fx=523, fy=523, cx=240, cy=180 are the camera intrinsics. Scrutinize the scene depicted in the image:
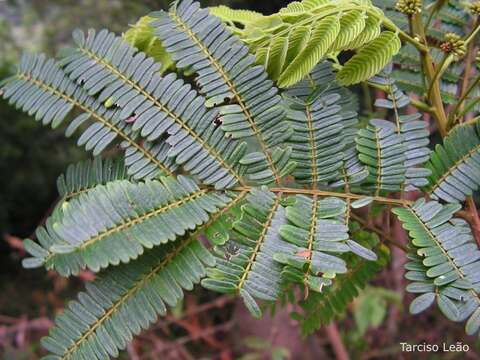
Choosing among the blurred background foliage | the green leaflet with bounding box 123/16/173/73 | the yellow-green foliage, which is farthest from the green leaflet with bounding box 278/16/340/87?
the blurred background foliage

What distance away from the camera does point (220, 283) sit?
0.54 metres

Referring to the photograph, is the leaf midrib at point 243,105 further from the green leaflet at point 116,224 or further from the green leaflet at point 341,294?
the green leaflet at point 341,294

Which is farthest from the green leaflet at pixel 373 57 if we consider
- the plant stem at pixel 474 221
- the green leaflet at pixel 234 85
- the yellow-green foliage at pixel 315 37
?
the plant stem at pixel 474 221

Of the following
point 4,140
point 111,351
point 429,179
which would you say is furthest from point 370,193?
point 4,140

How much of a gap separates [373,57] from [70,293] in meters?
2.28

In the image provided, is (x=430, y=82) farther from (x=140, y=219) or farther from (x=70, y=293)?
(x=70, y=293)

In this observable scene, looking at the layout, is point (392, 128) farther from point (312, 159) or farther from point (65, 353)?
point (65, 353)

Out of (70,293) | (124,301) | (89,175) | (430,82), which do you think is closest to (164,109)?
(89,175)

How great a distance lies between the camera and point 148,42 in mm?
763

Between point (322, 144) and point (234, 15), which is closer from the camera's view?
point (322, 144)

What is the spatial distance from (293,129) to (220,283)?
216 millimetres

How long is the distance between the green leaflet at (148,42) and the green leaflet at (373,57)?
26 cm

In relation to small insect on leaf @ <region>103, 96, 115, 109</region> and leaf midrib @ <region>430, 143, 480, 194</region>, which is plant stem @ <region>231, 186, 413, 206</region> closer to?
leaf midrib @ <region>430, 143, 480, 194</region>

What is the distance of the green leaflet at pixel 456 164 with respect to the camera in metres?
0.65
